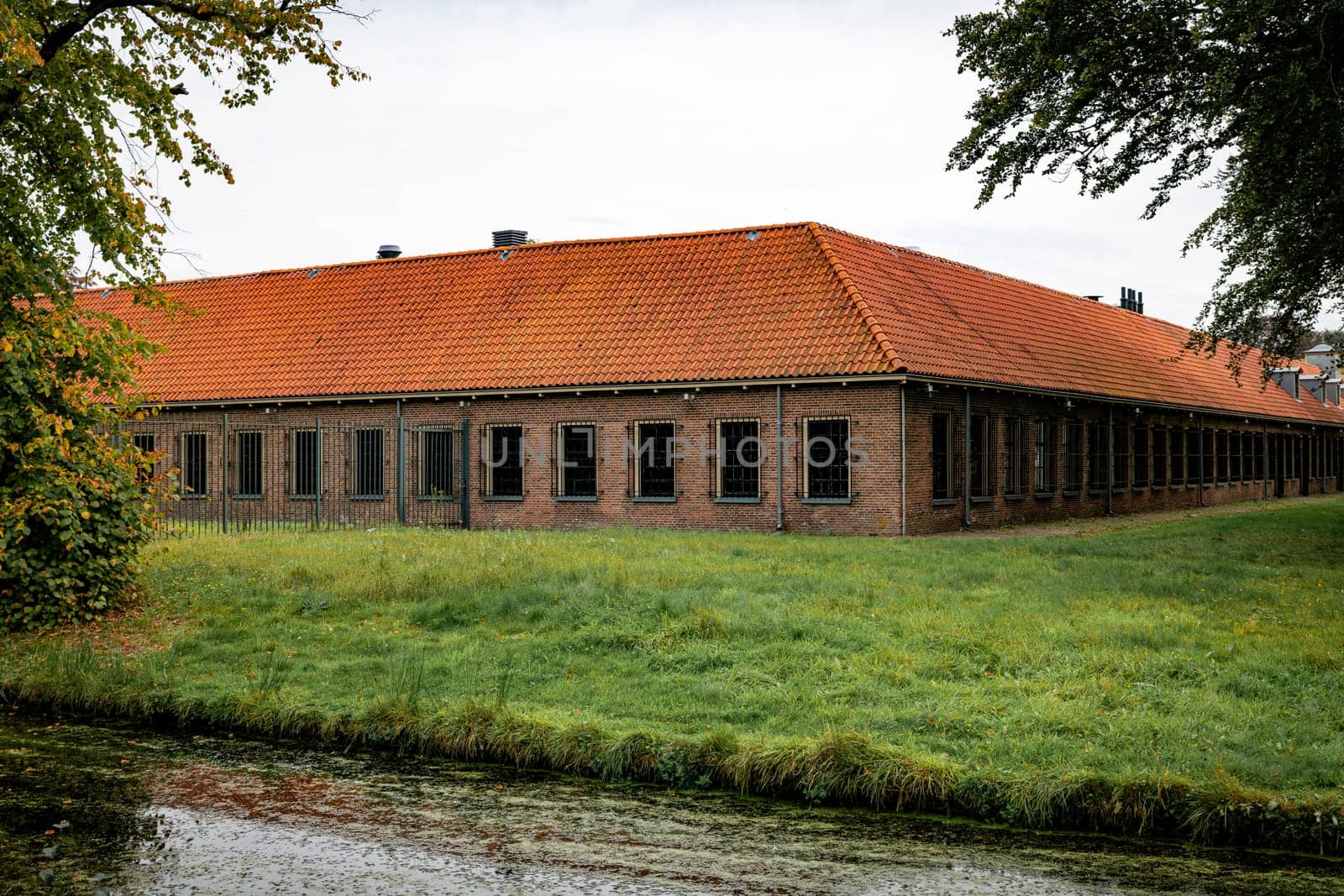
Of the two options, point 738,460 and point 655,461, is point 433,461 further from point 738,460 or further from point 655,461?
point 738,460

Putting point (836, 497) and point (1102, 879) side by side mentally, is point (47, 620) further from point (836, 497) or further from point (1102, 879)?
point (836, 497)

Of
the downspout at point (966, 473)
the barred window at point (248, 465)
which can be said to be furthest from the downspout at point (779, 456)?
the barred window at point (248, 465)

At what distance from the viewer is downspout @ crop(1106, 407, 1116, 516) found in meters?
33.7

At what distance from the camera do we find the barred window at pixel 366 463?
29.2 metres

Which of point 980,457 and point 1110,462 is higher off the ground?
point 980,457

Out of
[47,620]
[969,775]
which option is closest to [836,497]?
[47,620]

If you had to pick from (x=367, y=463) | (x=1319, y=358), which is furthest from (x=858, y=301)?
(x=1319, y=358)

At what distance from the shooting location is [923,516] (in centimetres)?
2466

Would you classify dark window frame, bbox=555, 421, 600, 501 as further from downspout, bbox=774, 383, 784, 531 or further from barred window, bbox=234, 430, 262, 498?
barred window, bbox=234, 430, 262, 498

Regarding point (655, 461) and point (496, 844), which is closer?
point (496, 844)

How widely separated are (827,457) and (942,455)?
2.73 m

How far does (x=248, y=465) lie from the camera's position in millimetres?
31062

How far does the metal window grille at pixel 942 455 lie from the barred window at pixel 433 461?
10.4 metres

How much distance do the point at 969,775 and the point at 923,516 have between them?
16.3 meters
